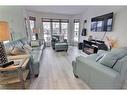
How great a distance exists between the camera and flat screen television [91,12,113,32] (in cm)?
382

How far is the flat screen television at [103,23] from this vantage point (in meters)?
3.82

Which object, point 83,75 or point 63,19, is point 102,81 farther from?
point 63,19

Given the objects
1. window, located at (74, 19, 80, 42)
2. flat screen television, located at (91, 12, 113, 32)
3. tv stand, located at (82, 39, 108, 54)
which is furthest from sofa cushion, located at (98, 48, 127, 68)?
window, located at (74, 19, 80, 42)

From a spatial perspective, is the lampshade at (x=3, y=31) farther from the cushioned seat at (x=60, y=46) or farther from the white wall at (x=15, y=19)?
the cushioned seat at (x=60, y=46)

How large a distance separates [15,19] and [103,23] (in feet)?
12.1

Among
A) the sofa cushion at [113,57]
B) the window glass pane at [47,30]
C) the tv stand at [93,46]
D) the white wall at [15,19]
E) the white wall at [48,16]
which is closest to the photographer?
the sofa cushion at [113,57]

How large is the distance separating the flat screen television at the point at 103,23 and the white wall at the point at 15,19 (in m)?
3.44

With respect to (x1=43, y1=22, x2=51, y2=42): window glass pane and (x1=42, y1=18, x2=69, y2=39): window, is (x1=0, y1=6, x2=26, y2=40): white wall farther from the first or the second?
(x1=42, y1=18, x2=69, y2=39): window

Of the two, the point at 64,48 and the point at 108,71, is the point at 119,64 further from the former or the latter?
the point at 64,48

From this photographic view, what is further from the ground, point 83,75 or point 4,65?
point 4,65

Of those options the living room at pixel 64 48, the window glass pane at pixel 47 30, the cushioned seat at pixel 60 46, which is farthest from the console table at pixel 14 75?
the window glass pane at pixel 47 30
